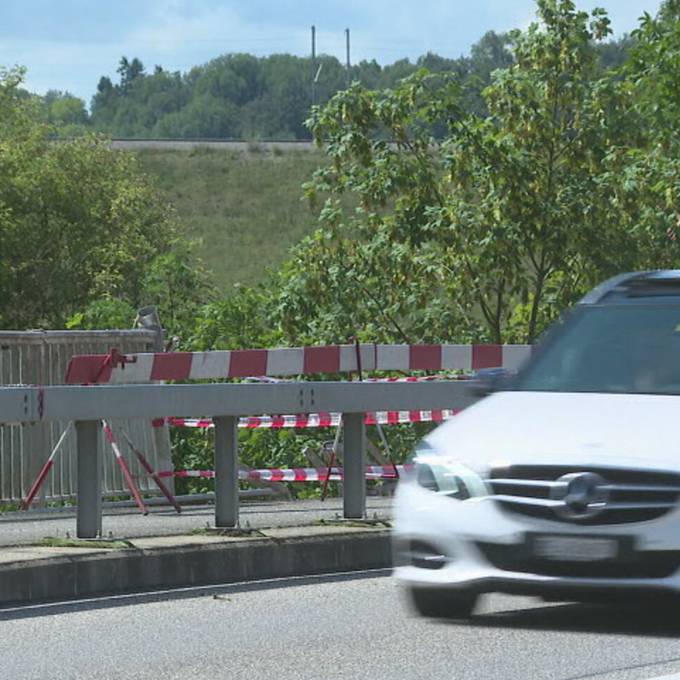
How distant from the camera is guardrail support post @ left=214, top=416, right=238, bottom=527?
465 inches

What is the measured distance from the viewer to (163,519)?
1345cm

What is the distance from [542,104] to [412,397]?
14940 millimetres

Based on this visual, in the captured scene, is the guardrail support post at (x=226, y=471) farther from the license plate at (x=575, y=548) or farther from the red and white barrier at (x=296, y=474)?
the red and white barrier at (x=296, y=474)

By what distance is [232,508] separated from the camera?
11867 mm

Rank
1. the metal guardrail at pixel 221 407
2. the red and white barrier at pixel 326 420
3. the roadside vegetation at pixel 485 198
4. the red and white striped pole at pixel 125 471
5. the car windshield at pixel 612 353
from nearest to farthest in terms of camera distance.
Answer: the car windshield at pixel 612 353 → the metal guardrail at pixel 221 407 → the red and white striped pole at pixel 125 471 → the red and white barrier at pixel 326 420 → the roadside vegetation at pixel 485 198

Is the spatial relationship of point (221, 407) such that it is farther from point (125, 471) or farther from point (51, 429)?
point (51, 429)

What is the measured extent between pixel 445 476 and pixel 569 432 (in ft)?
1.87

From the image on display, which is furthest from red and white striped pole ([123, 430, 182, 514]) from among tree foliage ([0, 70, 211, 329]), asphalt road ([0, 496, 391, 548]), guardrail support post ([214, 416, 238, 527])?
tree foliage ([0, 70, 211, 329])

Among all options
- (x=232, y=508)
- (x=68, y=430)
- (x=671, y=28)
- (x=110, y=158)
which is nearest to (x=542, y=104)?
(x=671, y=28)

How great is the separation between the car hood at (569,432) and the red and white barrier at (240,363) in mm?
5830

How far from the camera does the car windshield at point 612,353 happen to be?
9.42 m

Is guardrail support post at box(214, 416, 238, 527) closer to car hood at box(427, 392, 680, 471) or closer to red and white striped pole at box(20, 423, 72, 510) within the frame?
red and white striped pole at box(20, 423, 72, 510)

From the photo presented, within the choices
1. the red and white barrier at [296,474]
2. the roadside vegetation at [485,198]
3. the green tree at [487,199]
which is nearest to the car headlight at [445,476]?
the red and white barrier at [296,474]

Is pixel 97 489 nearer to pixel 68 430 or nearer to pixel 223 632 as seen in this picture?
pixel 223 632
